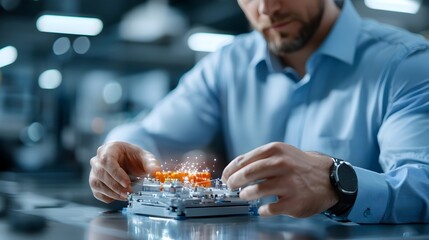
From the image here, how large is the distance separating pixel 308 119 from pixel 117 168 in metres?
0.65

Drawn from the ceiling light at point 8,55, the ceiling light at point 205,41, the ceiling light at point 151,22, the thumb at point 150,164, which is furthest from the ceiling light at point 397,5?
the thumb at point 150,164

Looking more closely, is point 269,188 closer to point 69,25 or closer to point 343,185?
point 343,185

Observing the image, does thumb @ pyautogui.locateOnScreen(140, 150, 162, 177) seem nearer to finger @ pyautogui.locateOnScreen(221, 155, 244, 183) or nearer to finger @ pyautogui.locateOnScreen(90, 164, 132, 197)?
finger @ pyautogui.locateOnScreen(90, 164, 132, 197)

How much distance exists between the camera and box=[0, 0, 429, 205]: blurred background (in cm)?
517

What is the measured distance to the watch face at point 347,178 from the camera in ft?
3.33

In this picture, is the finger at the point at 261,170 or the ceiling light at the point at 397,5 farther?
the ceiling light at the point at 397,5

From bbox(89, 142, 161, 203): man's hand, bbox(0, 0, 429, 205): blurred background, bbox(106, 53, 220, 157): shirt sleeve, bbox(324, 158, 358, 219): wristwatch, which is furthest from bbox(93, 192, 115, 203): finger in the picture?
bbox(0, 0, 429, 205): blurred background

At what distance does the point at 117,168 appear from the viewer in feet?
4.13

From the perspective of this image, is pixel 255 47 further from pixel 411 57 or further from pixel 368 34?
pixel 411 57

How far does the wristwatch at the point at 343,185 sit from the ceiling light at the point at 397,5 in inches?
133

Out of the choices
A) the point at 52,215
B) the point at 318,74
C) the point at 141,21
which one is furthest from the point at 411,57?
the point at 141,21

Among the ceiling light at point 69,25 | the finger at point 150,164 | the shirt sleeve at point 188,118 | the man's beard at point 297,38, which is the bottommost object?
the finger at point 150,164

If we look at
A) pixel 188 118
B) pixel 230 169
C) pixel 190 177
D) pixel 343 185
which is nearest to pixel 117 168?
pixel 190 177

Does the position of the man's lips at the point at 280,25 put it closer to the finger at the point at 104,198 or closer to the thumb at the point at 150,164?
the thumb at the point at 150,164
